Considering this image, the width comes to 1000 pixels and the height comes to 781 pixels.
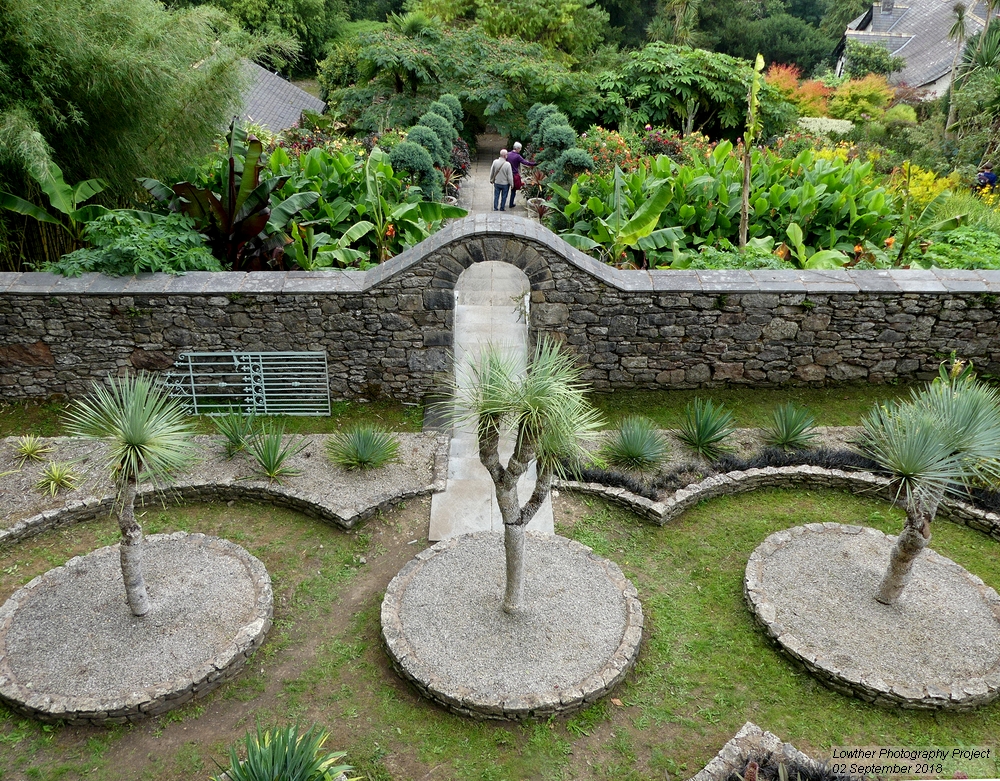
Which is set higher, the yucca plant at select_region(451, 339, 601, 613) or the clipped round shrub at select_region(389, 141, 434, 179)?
the clipped round shrub at select_region(389, 141, 434, 179)

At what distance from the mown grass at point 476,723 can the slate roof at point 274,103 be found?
51.6 feet

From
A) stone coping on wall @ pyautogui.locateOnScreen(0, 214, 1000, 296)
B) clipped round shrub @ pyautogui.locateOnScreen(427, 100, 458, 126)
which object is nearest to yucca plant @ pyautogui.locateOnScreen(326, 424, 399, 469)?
stone coping on wall @ pyautogui.locateOnScreen(0, 214, 1000, 296)

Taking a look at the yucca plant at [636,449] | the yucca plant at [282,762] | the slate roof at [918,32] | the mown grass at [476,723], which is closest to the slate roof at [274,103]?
the yucca plant at [636,449]

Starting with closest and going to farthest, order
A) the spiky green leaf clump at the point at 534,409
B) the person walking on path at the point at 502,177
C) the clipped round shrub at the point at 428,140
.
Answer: the spiky green leaf clump at the point at 534,409
the person walking on path at the point at 502,177
the clipped round shrub at the point at 428,140

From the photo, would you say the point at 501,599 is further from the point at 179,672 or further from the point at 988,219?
the point at 988,219

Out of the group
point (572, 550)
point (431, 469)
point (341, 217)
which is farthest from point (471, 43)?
point (572, 550)

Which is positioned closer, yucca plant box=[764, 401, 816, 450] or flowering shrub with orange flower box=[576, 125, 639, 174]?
yucca plant box=[764, 401, 816, 450]

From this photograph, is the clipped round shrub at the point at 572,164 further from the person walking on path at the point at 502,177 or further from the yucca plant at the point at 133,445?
the yucca plant at the point at 133,445

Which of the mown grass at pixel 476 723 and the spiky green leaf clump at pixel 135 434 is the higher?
the spiky green leaf clump at pixel 135 434

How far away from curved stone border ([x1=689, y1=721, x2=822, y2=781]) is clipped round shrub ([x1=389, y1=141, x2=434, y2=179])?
1296cm

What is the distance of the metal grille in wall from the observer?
9133mm

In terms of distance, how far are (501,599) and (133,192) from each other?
828cm

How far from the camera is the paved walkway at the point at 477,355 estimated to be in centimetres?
769

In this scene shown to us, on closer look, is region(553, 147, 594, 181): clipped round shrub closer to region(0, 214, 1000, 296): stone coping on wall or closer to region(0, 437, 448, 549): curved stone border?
region(0, 214, 1000, 296): stone coping on wall
